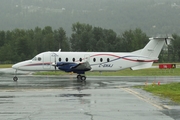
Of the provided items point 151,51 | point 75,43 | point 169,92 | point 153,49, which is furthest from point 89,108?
point 75,43

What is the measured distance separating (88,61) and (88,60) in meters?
0.10

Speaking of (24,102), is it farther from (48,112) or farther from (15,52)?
(15,52)

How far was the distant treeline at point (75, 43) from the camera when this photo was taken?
325ft

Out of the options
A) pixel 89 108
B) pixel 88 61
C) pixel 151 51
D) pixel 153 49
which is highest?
pixel 153 49

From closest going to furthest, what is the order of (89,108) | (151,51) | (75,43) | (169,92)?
1. (89,108)
2. (169,92)
3. (151,51)
4. (75,43)

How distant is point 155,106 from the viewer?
51.0 ft

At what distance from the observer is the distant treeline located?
99.1m

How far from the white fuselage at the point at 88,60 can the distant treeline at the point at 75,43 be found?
60.5m

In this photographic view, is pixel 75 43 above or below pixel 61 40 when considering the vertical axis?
below

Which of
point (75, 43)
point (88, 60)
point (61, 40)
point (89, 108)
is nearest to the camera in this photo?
point (89, 108)

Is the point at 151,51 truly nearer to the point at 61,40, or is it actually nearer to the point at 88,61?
the point at 88,61

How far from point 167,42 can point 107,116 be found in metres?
25.9

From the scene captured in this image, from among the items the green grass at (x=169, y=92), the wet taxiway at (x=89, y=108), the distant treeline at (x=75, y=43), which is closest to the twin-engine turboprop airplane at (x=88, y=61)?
the green grass at (x=169, y=92)

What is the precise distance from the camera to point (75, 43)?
364 ft
